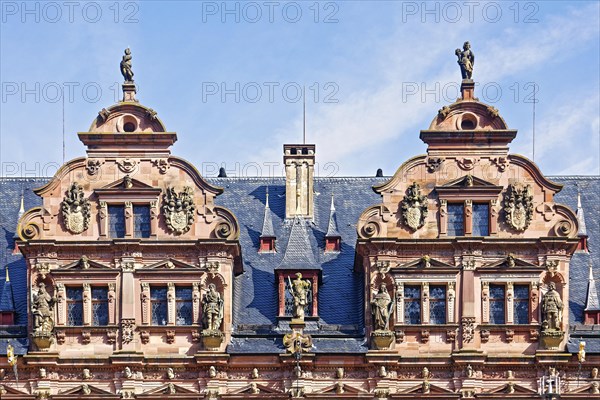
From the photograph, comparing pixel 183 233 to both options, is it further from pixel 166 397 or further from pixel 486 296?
pixel 486 296

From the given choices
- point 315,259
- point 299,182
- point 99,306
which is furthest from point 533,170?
point 99,306

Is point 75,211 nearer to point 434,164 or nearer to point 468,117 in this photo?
point 434,164

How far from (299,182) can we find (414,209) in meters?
7.44

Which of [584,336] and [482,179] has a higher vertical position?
[482,179]

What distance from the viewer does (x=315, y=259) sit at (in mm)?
63375

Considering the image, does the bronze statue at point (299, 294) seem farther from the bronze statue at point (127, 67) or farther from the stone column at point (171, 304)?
the bronze statue at point (127, 67)

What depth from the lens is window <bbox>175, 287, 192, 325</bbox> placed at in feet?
195

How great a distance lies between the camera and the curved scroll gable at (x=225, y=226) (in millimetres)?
60156

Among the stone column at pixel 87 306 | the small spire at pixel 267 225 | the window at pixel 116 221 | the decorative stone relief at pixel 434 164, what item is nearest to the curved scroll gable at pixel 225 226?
the window at pixel 116 221

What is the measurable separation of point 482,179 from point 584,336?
20.8 ft

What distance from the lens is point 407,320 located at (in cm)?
5941

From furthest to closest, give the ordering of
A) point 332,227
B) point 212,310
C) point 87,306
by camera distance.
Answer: point 332,227 → point 87,306 → point 212,310

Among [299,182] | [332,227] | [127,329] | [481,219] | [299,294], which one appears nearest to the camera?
[127,329]

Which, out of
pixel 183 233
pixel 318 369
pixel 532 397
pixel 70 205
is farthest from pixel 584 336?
pixel 70 205
